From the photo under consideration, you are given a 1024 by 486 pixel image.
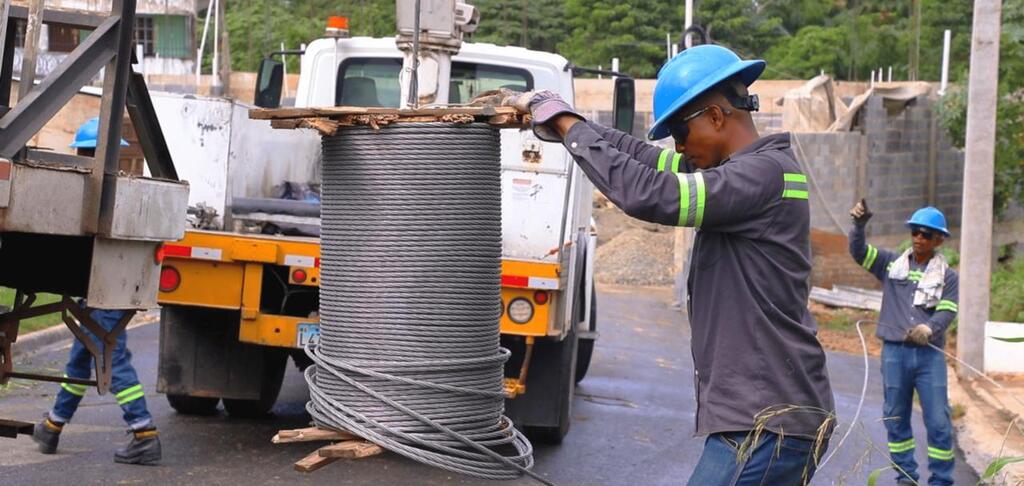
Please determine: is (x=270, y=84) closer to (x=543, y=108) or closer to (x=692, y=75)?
(x=543, y=108)

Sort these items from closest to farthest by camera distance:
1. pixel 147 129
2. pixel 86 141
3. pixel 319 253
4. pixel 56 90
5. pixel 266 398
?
1. pixel 56 90
2. pixel 147 129
3. pixel 319 253
4. pixel 86 141
5. pixel 266 398

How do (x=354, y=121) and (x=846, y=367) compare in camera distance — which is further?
(x=846, y=367)

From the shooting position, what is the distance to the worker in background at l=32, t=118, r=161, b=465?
23.9 feet

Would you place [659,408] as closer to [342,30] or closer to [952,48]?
[342,30]

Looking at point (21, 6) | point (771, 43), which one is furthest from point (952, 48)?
point (21, 6)

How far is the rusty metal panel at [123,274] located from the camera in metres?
5.61

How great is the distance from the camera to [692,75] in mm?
3826

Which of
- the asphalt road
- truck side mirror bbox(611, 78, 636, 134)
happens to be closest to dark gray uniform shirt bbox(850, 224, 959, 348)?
the asphalt road

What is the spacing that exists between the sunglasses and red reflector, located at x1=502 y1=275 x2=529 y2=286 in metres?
3.66

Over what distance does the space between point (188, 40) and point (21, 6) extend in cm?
4087

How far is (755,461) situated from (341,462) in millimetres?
4597

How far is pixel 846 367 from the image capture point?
14359mm

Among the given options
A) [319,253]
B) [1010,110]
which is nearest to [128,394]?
[319,253]

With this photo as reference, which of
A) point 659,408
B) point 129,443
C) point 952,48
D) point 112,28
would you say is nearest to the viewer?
point 112,28
